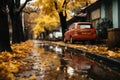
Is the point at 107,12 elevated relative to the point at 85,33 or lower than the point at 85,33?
elevated

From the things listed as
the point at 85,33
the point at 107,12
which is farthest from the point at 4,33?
the point at 107,12

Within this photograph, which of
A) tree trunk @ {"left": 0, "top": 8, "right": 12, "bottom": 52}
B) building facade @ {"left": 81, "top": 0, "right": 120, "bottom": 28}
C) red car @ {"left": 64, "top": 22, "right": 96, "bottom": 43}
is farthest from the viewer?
red car @ {"left": 64, "top": 22, "right": 96, "bottom": 43}

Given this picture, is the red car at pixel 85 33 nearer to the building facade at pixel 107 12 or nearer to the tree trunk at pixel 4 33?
the building facade at pixel 107 12

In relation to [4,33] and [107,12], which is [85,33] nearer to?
[107,12]

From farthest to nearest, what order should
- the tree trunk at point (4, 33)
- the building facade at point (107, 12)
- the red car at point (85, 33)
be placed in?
the red car at point (85, 33) < the building facade at point (107, 12) < the tree trunk at point (4, 33)

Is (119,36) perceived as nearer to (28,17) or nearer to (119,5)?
(119,5)

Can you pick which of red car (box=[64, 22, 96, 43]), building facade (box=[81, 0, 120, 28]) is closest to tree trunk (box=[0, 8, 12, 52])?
red car (box=[64, 22, 96, 43])

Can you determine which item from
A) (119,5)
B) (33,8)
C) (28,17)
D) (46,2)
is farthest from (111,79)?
(28,17)

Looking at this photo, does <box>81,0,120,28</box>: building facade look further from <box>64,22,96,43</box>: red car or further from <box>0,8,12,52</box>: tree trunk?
<box>0,8,12,52</box>: tree trunk

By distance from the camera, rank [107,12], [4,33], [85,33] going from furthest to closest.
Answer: [107,12] → [85,33] → [4,33]

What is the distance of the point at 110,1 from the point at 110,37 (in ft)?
35.7

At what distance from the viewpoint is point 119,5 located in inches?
843

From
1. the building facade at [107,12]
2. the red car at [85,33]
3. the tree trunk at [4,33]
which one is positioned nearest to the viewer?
the tree trunk at [4,33]

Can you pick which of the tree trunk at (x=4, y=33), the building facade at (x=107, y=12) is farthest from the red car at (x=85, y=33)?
the tree trunk at (x=4, y=33)
